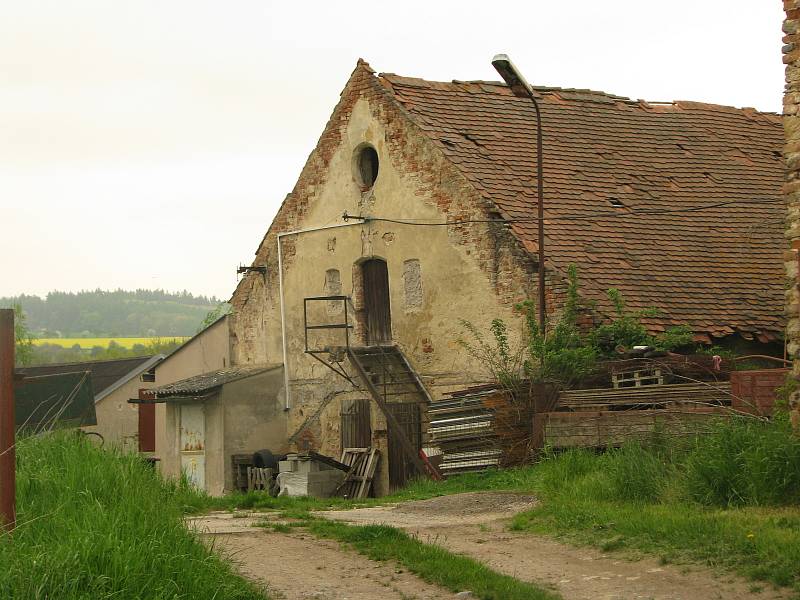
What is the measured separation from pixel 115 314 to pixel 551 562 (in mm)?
156164

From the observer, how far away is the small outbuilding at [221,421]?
81.7 ft

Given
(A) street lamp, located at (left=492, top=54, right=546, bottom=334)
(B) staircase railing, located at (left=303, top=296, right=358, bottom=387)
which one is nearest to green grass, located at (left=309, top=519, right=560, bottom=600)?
(A) street lamp, located at (left=492, top=54, right=546, bottom=334)

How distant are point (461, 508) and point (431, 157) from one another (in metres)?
9.57

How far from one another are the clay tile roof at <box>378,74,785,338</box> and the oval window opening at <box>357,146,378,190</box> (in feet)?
4.56

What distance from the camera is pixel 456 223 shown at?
22469 mm

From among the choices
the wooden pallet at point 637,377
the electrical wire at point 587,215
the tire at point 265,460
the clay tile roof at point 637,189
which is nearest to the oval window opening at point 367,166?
the electrical wire at point 587,215

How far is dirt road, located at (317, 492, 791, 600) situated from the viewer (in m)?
9.11

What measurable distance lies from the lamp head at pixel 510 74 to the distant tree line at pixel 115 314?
120267mm

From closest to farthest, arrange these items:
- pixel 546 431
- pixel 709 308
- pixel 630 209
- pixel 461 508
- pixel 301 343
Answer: pixel 461 508, pixel 546 431, pixel 709 308, pixel 630 209, pixel 301 343

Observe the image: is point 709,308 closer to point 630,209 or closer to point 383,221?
point 630,209

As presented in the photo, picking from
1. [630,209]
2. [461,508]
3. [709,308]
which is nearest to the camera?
[461,508]

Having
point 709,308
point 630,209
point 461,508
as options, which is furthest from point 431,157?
point 461,508

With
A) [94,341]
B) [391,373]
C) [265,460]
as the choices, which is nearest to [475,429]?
[391,373]

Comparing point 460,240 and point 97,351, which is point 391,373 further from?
point 97,351
